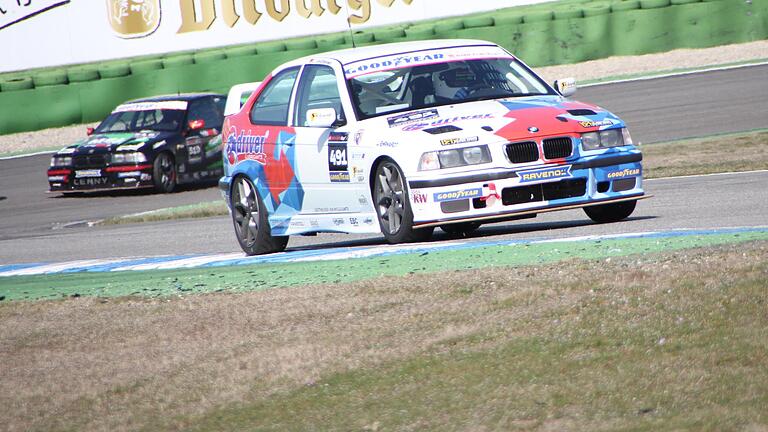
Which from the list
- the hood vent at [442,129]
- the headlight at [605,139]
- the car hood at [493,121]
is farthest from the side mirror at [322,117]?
the headlight at [605,139]

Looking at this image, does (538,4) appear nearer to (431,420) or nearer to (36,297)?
(36,297)

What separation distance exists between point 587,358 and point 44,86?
23.3m

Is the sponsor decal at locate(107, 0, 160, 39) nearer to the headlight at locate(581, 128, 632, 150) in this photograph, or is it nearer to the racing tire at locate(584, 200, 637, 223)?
the racing tire at locate(584, 200, 637, 223)

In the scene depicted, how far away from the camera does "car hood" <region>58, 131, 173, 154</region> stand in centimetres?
1869

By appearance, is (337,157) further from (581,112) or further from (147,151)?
(147,151)

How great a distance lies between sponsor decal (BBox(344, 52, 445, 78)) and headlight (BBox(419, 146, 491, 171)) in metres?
1.15

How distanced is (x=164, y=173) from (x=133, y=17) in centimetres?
1169

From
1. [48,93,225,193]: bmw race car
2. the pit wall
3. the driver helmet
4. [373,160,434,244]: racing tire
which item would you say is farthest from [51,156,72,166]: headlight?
[373,160,434,244]: racing tire

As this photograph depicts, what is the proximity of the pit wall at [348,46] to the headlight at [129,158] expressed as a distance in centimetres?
842

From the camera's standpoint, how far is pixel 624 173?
29.1 feet

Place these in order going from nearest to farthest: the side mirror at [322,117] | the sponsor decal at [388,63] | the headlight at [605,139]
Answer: the headlight at [605,139], the side mirror at [322,117], the sponsor decal at [388,63]

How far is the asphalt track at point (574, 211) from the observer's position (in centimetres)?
970

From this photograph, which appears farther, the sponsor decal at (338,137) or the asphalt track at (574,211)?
the asphalt track at (574,211)

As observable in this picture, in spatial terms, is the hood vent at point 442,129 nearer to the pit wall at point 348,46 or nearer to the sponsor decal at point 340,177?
the sponsor decal at point 340,177
